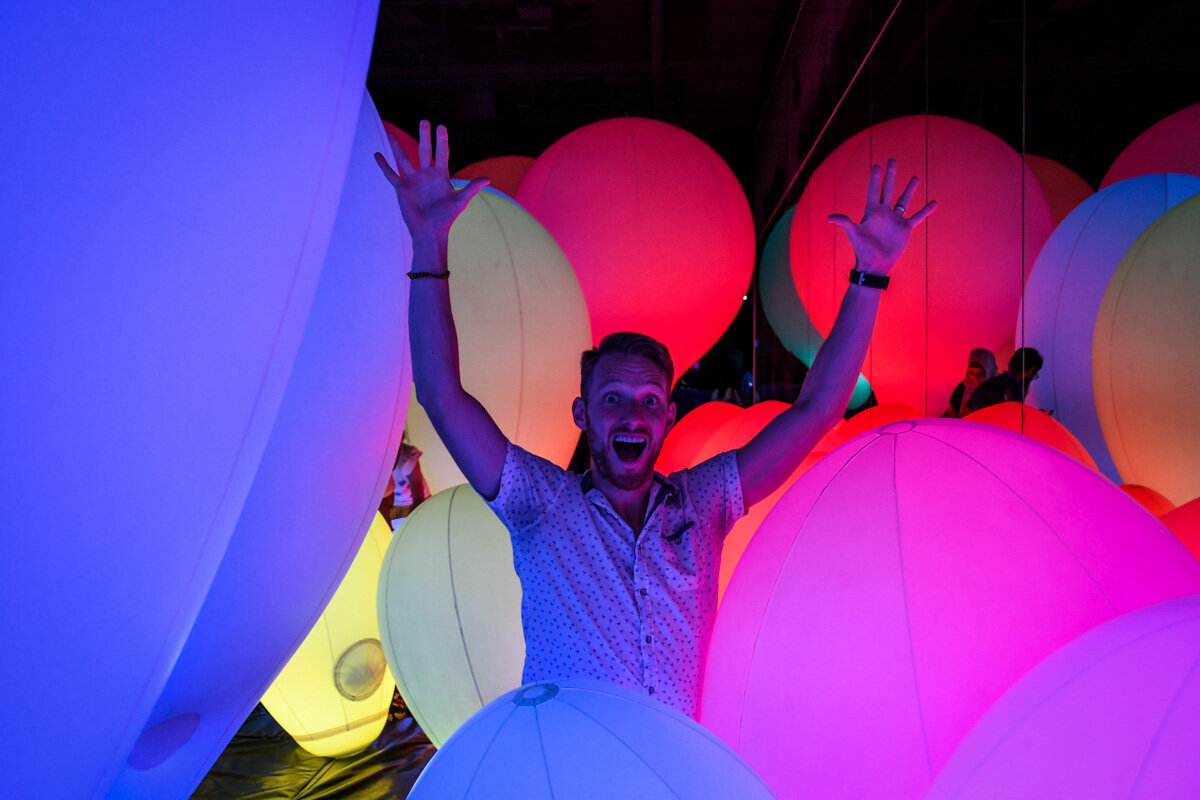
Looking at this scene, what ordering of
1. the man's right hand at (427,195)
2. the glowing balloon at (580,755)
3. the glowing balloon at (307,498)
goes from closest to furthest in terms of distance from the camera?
the glowing balloon at (580,755)
the glowing balloon at (307,498)
the man's right hand at (427,195)

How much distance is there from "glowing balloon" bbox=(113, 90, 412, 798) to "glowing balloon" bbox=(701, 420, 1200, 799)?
65cm

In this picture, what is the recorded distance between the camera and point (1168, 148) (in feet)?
7.25

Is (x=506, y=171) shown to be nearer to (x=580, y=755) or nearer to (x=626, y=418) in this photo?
(x=626, y=418)

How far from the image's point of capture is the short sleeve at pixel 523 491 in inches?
54.4

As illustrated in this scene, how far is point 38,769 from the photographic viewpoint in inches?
27.1

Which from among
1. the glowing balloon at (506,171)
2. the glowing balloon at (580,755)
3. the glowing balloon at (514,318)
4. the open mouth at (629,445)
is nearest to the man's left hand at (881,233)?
the open mouth at (629,445)

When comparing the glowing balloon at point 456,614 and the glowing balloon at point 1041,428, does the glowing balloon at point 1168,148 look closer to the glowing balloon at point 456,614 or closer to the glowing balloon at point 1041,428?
the glowing balloon at point 1041,428

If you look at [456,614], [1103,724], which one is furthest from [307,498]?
[456,614]

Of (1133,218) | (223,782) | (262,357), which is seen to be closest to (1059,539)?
(262,357)

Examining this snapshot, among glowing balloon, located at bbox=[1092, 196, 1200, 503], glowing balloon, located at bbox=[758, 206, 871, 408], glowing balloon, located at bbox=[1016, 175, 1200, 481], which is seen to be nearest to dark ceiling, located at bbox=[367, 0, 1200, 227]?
glowing balloon, located at bbox=[1016, 175, 1200, 481]

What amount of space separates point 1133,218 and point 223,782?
11.1 ft

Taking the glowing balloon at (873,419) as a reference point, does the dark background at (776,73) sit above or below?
above

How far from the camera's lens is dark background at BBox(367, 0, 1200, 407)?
2.88 m

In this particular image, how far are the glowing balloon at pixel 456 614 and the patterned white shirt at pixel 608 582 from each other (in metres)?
0.83
